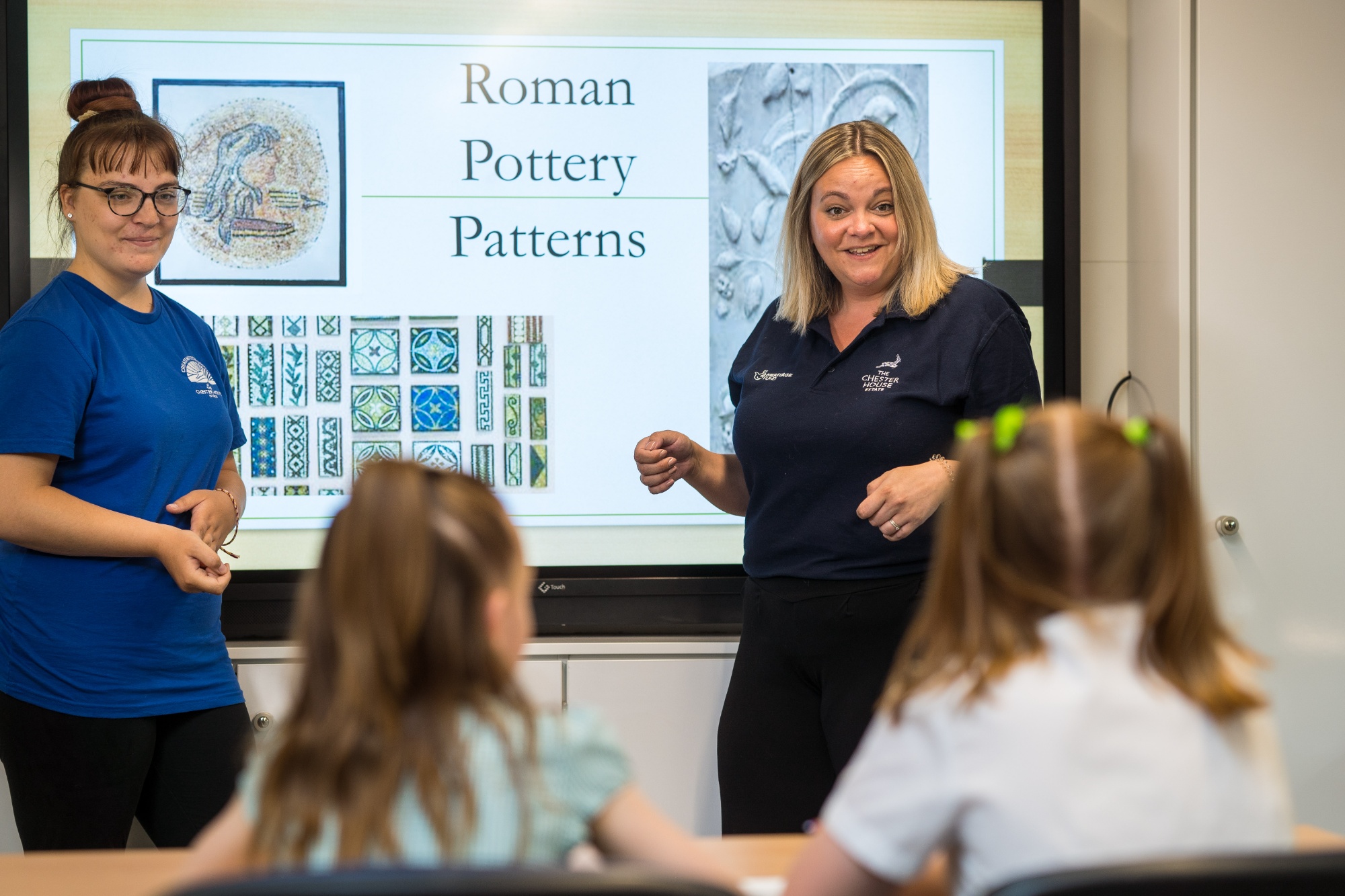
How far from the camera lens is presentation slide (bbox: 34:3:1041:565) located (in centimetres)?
252

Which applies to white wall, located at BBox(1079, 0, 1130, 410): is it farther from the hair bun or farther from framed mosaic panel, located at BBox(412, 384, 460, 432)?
the hair bun

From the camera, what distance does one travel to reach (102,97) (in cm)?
197

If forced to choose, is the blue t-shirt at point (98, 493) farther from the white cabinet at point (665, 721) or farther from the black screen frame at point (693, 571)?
the white cabinet at point (665, 721)

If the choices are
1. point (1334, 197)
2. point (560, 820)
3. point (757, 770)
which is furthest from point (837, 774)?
point (1334, 197)

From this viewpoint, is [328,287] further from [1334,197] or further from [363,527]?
[1334,197]

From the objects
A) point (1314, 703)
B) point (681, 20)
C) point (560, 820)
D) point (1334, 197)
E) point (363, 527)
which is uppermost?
point (681, 20)

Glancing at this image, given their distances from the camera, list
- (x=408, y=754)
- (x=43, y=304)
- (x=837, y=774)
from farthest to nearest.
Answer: (x=837, y=774), (x=43, y=304), (x=408, y=754)

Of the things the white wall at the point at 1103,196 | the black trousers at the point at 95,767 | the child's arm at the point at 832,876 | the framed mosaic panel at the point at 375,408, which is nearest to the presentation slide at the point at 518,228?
the framed mosaic panel at the point at 375,408

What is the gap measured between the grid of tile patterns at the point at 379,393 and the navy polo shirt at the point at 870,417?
72 cm

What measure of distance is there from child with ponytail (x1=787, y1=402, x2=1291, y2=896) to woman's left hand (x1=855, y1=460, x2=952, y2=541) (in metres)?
0.73

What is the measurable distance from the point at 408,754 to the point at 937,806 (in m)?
0.43

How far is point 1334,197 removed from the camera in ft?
8.07

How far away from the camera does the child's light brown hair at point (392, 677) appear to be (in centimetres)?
90

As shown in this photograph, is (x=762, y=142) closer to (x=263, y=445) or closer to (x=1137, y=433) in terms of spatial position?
(x=263, y=445)
